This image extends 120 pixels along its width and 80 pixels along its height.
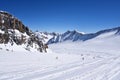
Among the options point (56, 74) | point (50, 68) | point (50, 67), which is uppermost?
point (50, 67)

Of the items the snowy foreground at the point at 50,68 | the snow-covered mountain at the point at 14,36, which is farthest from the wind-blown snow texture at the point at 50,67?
the snow-covered mountain at the point at 14,36

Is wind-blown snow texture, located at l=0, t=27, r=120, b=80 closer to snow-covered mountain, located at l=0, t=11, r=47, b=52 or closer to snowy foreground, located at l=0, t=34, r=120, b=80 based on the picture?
snowy foreground, located at l=0, t=34, r=120, b=80

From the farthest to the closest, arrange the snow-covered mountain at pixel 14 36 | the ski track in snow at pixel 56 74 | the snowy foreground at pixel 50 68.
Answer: the snow-covered mountain at pixel 14 36 → the snowy foreground at pixel 50 68 → the ski track in snow at pixel 56 74

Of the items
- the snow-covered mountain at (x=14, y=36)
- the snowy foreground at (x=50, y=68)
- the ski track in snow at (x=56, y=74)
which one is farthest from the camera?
the snow-covered mountain at (x=14, y=36)

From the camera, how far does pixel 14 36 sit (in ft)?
82.7

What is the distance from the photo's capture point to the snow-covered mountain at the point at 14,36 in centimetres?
2355

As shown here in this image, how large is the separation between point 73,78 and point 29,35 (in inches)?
741

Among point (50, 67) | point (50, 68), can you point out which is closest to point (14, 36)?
point (50, 67)

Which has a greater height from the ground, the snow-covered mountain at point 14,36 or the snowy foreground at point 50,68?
the snow-covered mountain at point 14,36

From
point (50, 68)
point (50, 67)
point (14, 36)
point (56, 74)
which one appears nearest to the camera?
point (56, 74)

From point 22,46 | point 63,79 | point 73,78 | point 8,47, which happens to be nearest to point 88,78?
point 73,78

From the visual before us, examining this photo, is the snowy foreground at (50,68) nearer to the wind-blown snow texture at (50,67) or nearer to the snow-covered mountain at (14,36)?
the wind-blown snow texture at (50,67)

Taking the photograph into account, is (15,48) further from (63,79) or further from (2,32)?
(63,79)

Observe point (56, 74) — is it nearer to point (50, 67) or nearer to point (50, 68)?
point (50, 68)
